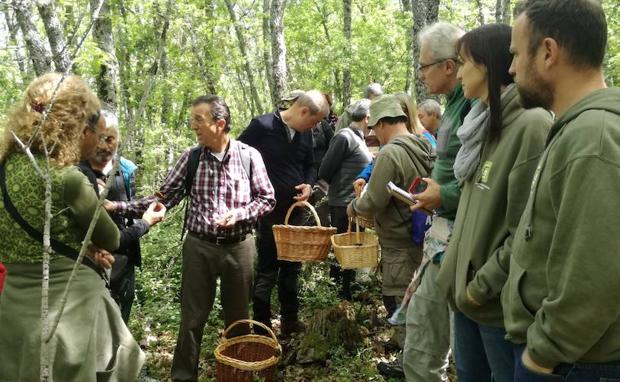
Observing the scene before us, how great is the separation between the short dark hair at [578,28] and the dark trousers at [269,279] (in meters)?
3.71

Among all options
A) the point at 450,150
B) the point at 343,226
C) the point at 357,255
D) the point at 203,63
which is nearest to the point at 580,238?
the point at 450,150

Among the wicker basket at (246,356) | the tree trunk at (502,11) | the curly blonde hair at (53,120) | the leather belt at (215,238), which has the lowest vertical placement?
the wicker basket at (246,356)

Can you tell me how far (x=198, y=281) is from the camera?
405 centimetres

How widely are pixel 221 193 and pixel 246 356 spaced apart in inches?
57.9

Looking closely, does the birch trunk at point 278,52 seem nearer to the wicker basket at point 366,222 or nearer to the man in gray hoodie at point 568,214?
the wicker basket at point 366,222

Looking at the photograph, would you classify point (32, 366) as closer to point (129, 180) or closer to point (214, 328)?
point (129, 180)

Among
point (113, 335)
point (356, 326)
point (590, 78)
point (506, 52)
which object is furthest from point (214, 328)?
point (590, 78)

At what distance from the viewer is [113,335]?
8.62 feet

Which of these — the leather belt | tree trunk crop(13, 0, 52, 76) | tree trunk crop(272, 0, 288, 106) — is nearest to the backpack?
the leather belt

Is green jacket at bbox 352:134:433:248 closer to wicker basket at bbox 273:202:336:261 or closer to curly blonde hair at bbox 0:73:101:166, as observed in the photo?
wicker basket at bbox 273:202:336:261

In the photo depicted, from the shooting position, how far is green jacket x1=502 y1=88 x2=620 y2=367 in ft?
4.45

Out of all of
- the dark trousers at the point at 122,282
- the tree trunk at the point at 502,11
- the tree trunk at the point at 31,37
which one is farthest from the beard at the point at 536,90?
the tree trunk at the point at 502,11

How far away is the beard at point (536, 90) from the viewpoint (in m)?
1.65

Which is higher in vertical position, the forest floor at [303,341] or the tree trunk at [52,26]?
the tree trunk at [52,26]
